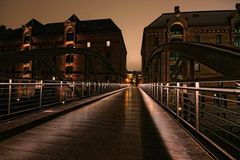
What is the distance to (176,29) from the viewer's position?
3831 cm

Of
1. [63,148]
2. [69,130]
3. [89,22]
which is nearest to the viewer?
[63,148]

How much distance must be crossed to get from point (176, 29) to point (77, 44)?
23647mm

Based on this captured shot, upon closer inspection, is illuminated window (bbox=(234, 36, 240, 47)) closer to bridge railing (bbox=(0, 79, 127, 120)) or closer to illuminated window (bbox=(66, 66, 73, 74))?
bridge railing (bbox=(0, 79, 127, 120))

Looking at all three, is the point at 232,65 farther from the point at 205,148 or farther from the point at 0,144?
the point at 0,144

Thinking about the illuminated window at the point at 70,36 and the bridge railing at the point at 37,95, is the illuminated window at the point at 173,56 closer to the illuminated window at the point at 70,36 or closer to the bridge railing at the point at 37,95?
the illuminated window at the point at 70,36

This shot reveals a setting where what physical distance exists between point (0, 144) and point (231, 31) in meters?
42.1

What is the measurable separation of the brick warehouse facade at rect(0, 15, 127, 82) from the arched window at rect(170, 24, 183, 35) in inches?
490

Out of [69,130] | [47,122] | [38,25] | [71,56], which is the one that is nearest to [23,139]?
[69,130]

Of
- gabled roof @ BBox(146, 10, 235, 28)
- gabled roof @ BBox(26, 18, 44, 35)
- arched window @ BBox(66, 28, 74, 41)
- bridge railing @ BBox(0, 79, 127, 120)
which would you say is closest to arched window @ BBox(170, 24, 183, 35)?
gabled roof @ BBox(146, 10, 235, 28)

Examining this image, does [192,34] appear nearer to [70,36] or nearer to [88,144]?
[70,36]

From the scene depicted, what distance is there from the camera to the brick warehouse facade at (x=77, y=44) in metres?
44.4

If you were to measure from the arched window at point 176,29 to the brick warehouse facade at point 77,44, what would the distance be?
1245cm

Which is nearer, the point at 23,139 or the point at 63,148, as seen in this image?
the point at 63,148

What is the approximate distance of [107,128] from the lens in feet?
14.2
